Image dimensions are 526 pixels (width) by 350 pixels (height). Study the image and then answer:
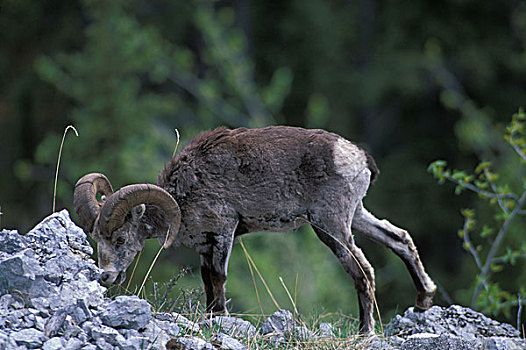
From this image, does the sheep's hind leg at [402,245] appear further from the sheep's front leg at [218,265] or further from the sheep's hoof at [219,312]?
the sheep's hoof at [219,312]

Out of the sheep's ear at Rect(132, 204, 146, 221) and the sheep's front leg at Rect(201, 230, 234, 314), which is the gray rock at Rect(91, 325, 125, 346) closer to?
the sheep's front leg at Rect(201, 230, 234, 314)

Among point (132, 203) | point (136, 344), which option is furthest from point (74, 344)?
point (132, 203)

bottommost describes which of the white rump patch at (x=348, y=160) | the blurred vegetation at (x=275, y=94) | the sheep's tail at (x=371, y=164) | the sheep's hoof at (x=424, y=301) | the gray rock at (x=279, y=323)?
the gray rock at (x=279, y=323)

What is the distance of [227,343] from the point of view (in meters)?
6.10

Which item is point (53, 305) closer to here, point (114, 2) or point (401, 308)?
point (401, 308)

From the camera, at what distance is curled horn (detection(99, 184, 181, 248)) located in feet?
23.7

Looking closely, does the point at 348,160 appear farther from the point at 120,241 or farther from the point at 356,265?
the point at 120,241

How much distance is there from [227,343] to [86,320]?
110 centimetres

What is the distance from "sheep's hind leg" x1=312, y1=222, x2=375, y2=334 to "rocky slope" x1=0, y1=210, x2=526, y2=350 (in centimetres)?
39

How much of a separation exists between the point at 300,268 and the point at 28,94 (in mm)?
12465

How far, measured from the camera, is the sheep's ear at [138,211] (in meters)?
7.63

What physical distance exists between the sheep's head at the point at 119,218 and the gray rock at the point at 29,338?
1915 mm

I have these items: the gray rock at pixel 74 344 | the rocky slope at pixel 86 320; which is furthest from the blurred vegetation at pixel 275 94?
the gray rock at pixel 74 344

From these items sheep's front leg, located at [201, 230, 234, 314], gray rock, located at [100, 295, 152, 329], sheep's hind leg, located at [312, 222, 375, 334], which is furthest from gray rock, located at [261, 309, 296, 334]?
gray rock, located at [100, 295, 152, 329]
